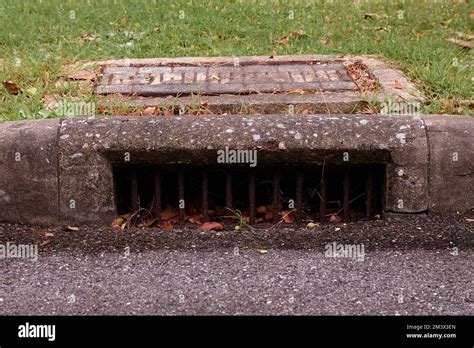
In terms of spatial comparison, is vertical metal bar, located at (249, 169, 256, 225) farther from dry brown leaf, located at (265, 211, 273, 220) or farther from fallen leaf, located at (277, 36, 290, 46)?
fallen leaf, located at (277, 36, 290, 46)

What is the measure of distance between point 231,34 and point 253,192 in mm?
2451

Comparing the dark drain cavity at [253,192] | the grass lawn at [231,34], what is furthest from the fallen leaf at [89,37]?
the dark drain cavity at [253,192]

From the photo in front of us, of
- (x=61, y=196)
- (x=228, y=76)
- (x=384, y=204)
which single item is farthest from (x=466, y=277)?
(x=228, y=76)

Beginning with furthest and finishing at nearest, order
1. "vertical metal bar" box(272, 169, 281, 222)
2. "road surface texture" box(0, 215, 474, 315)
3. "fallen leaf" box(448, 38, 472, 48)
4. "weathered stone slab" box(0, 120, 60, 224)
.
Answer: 1. "fallen leaf" box(448, 38, 472, 48)
2. "vertical metal bar" box(272, 169, 281, 222)
3. "weathered stone slab" box(0, 120, 60, 224)
4. "road surface texture" box(0, 215, 474, 315)

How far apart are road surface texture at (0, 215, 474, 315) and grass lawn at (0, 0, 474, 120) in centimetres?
95

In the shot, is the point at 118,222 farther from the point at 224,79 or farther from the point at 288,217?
the point at 224,79

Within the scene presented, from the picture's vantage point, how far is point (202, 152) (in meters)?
3.82

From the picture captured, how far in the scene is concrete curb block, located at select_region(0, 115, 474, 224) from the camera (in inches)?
151

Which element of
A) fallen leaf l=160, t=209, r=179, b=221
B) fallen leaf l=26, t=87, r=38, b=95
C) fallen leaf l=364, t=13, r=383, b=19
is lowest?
fallen leaf l=160, t=209, r=179, b=221

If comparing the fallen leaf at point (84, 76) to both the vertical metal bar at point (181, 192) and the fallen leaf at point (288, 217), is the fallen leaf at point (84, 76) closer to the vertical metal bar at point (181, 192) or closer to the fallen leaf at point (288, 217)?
the vertical metal bar at point (181, 192)

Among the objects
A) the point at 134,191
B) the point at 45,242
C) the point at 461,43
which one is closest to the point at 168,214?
the point at 134,191

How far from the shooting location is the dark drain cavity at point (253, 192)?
3986mm

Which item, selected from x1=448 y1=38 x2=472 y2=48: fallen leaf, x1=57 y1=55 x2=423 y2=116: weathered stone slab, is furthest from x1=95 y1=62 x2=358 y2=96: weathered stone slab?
x1=448 y1=38 x2=472 y2=48: fallen leaf

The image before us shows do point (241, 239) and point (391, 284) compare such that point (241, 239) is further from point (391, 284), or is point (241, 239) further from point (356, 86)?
point (356, 86)
